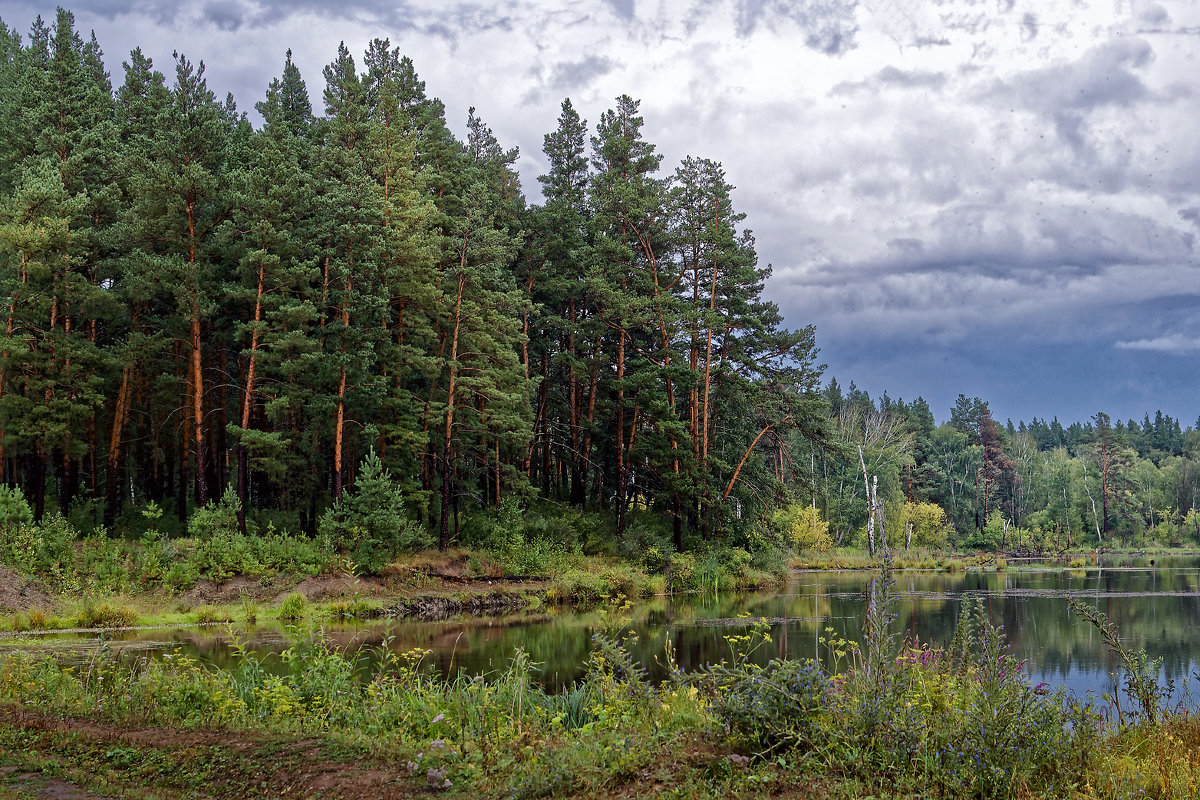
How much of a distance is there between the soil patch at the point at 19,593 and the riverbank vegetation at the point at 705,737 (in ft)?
50.0

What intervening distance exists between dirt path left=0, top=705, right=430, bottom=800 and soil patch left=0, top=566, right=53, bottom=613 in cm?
1617

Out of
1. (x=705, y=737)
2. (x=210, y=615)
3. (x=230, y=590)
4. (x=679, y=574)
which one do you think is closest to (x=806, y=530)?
(x=679, y=574)

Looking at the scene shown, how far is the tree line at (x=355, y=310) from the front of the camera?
2859 centimetres

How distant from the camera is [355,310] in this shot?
2995 cm

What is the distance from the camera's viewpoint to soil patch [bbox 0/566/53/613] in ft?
69.2

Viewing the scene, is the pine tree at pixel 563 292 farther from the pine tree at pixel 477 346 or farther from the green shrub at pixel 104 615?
the green shrub at pixel 104 615

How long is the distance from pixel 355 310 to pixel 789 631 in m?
18.3

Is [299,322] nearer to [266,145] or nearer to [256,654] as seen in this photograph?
[266,145]

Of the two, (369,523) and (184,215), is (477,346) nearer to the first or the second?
(369,523)

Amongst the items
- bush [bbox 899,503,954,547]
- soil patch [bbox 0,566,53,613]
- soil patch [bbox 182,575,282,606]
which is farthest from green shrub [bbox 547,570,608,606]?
bush [bbox 899,503,954,547]

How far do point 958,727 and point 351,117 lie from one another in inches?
1434

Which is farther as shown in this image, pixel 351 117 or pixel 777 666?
pixel 351 117

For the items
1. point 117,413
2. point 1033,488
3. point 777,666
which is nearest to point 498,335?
point 117,413

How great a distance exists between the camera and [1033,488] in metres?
102
